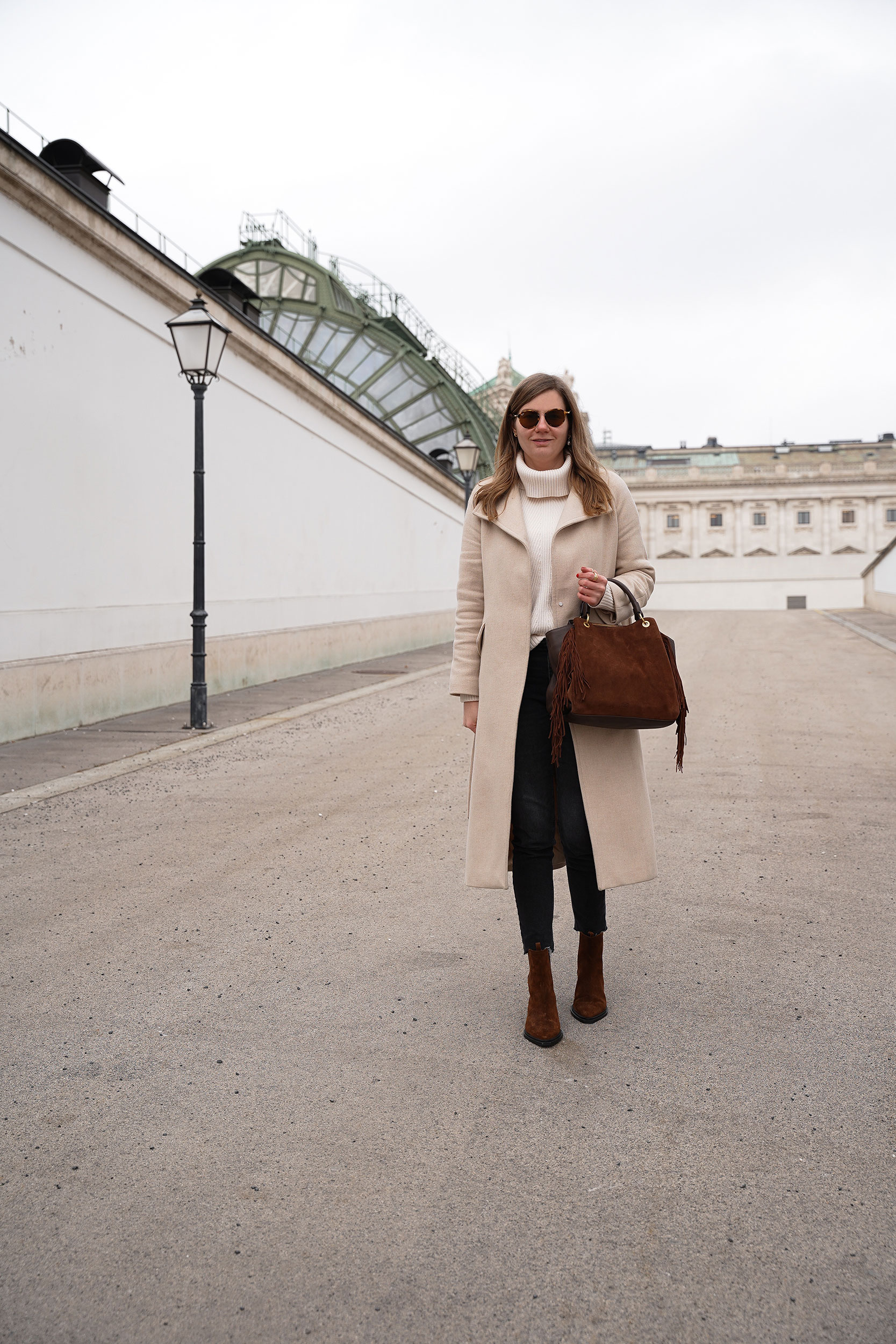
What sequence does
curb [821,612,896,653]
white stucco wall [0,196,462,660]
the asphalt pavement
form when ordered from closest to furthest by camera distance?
the asphalt pavement < white stucco wall [0,196,462,660] < curb [821,612,896,653]

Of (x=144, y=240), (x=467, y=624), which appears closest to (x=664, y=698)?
(x=467, y=624)

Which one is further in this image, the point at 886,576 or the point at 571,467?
the point at 886,576

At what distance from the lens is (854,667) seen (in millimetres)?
15438

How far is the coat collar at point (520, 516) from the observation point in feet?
10.4

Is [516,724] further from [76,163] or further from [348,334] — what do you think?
[348,334]

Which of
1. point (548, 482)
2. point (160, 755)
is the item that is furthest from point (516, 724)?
point (160, 755)

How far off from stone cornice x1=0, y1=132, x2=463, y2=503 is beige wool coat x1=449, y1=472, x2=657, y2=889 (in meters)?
8.61

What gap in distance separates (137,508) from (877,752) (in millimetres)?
8335

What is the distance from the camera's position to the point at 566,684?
2979 mm

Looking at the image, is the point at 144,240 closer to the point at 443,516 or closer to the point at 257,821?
the point at 257,821

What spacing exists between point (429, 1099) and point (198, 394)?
9.03 m

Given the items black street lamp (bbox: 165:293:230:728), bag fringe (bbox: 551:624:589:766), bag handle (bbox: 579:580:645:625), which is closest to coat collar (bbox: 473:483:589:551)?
bag handle (bbox: 579:580:645:625)

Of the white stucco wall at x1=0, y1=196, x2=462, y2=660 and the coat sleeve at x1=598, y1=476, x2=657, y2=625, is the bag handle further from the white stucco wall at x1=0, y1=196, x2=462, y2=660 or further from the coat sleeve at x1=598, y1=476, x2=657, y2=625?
the white stucco wall at x1=0, y1=196, x2=462, y2=660

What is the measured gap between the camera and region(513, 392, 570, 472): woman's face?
3.19 m
